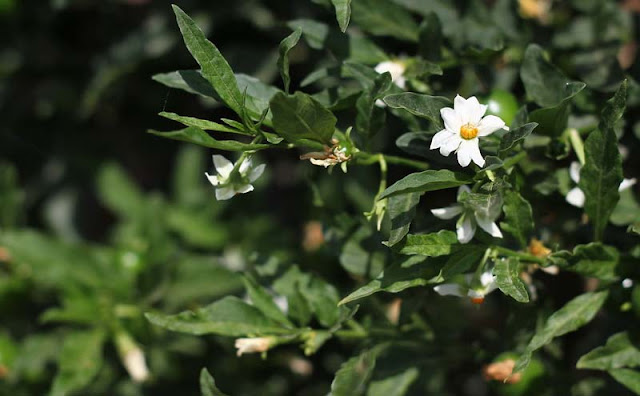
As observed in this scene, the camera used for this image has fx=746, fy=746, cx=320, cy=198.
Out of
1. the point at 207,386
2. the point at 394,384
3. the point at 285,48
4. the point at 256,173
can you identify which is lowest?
the point at 394,384

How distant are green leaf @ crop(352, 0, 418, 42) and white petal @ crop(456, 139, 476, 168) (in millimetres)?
460

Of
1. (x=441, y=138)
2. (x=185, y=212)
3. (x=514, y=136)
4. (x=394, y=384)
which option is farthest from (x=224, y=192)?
(x=185, y=212)

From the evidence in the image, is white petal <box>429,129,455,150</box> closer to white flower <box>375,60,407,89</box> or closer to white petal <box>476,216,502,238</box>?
white petal <box>476,216,502,238</box>

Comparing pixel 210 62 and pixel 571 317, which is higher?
pixel 210 62

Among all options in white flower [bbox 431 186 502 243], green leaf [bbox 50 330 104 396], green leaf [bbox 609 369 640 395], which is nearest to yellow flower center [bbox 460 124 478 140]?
white flower [bbox 431 186 502 243]

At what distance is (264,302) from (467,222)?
45 centimetres

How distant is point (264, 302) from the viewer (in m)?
1.46

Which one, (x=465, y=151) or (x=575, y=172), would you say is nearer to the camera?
(x=465, y=151)

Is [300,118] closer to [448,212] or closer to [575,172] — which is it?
[448,212]

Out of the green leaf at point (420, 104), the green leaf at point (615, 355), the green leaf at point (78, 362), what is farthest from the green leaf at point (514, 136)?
the green leaf at point (78, 362)

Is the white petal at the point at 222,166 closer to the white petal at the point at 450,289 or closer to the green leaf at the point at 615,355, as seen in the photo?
the white petal at the point at 450,289

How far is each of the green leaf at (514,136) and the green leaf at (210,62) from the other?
42 cm

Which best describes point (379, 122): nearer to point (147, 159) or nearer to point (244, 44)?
point (244, 44)

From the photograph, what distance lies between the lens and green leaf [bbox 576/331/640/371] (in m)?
1.34
